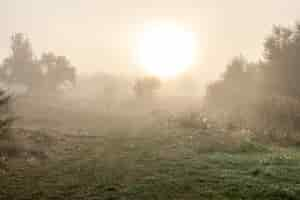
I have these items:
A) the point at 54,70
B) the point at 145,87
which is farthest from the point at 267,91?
the point at 54,70

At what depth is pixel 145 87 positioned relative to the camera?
66.2 m

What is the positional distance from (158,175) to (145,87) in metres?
54.1

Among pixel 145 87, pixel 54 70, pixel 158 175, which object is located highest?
pixel 54 70

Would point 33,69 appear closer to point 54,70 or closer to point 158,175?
point 54,70

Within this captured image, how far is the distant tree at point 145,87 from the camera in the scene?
6581 cm

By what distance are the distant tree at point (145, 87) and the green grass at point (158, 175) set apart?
47155mm

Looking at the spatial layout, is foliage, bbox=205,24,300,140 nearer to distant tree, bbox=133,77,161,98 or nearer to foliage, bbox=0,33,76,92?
distant tree, bbox=133,77,161,98

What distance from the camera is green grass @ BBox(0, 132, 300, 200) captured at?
33.7 ft

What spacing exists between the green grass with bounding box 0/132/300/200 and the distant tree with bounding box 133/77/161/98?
4716 centimetres

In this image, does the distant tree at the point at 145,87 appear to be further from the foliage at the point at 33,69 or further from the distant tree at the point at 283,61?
the distant tree at the point at 283,61

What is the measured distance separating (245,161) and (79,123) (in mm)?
24229

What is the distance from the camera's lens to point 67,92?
3467 inches

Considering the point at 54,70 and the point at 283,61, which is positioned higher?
the point at 54,70

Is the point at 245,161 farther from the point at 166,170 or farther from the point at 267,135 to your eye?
the point at 267,135
